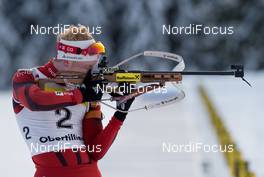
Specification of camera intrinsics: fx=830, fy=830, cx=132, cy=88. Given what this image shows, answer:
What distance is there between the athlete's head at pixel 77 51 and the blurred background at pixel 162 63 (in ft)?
1.66

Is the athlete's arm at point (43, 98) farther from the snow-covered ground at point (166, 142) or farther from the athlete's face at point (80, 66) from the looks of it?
the snow-covered ground at point (166, 142)

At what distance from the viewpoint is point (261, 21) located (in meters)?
38.3

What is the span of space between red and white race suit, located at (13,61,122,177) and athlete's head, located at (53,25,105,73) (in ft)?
0.32

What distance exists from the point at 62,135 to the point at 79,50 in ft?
1.74

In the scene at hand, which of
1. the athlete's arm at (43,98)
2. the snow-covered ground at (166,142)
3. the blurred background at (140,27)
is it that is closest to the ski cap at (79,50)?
the athlete's arm at (43,98)

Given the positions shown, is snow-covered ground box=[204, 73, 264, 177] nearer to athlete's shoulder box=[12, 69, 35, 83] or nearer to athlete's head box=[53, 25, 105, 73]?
athlete's head box=[53, 25, 105, 73]

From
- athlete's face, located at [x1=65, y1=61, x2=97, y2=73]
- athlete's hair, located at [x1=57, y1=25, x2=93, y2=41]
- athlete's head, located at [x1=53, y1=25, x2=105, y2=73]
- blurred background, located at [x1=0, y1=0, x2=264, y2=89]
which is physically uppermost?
blurred background, located at [x1=0, y1=0, x2=264, y2=89]

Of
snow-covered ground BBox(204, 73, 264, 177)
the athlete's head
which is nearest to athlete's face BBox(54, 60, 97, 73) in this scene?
the athlete's head

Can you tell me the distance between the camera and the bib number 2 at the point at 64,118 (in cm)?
497

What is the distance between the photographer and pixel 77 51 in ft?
16.0

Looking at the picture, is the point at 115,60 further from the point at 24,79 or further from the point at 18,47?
the point at 24,79

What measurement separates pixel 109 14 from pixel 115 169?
73.7ft

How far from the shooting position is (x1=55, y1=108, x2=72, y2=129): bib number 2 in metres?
4.97

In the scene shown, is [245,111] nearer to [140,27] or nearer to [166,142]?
[166,142]
